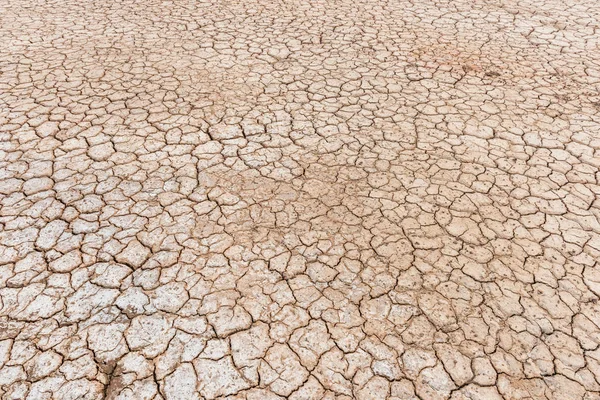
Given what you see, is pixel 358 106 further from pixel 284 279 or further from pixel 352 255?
pixel 284 279

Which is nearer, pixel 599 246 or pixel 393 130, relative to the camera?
pixel 599 246

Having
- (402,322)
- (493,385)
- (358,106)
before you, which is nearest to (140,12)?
(358,106)

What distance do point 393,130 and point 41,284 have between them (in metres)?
2.87

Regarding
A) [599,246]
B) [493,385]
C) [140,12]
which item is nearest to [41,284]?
[493,385]

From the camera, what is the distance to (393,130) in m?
3.70

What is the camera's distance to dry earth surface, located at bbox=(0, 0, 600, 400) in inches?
80.2

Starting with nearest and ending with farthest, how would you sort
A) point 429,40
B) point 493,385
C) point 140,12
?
point 493,385
point 429,40
point 140,12

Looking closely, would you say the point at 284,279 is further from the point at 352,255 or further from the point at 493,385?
the point at 493,385

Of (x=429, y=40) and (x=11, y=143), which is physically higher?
(x=429, y=40)

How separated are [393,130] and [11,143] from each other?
3.22 m

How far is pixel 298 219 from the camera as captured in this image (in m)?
2.85

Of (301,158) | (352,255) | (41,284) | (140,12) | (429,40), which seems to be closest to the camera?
(41,284)

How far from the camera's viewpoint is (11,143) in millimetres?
3439

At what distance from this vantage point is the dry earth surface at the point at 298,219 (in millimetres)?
2037
